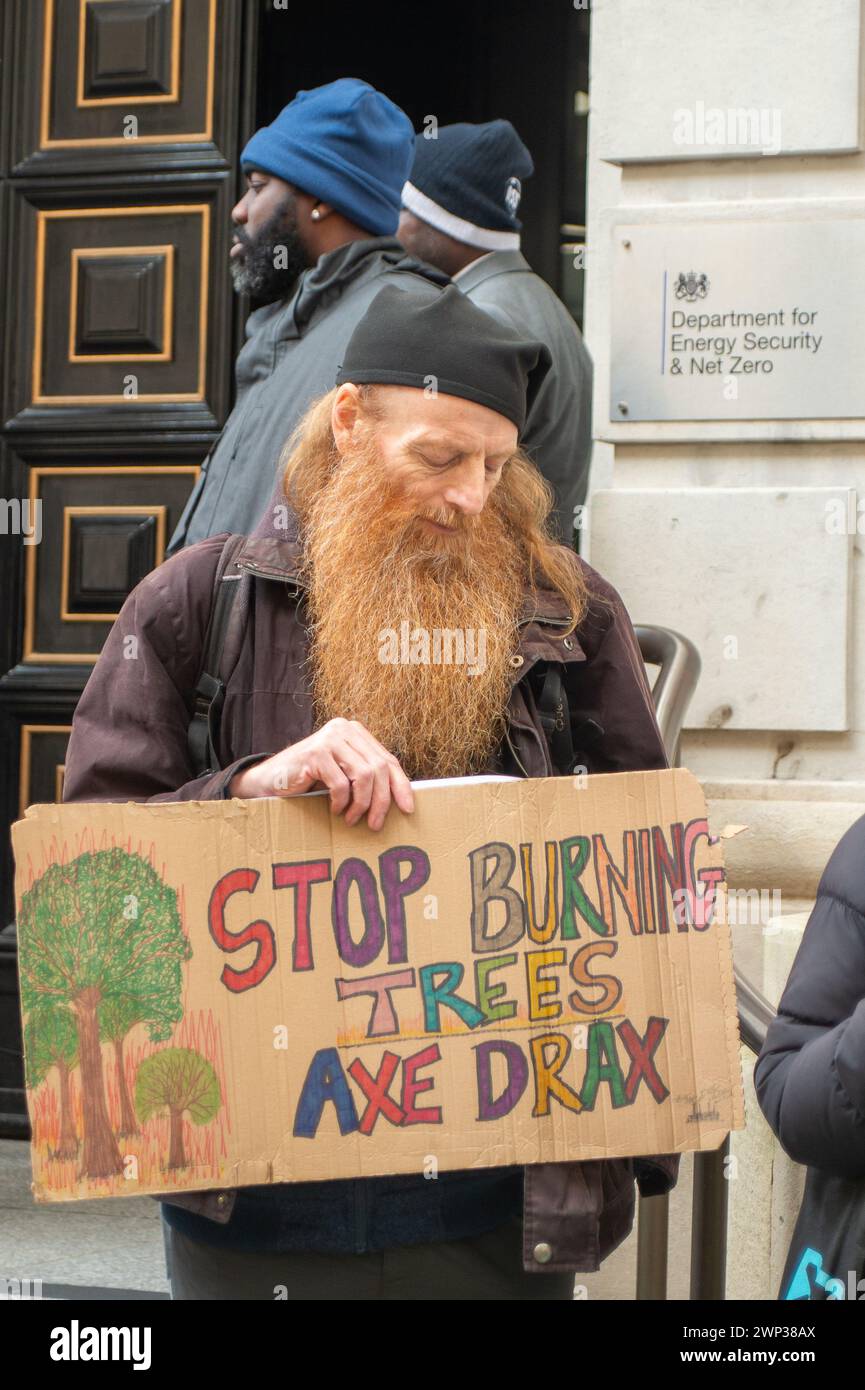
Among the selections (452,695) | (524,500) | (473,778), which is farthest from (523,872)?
(524,500)

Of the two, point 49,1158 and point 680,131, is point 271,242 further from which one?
point 49,1158

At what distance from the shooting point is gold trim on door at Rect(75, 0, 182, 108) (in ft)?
16.3

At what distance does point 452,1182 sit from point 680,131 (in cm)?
290

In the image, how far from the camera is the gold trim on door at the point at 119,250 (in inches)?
196

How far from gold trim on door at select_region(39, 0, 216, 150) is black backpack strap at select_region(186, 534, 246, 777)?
315 centimetres

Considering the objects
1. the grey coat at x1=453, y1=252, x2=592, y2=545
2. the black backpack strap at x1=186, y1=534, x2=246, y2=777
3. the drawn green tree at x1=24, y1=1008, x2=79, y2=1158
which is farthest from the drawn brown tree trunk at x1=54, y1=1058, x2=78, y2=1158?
the grey coat at x1=453, y1=252, x2=592, y2=545

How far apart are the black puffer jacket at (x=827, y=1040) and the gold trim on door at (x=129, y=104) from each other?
349 cm

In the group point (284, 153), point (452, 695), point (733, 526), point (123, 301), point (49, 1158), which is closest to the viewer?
point (49, 1158)

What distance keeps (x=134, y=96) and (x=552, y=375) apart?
1935 millimetres

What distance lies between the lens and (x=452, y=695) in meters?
2.21

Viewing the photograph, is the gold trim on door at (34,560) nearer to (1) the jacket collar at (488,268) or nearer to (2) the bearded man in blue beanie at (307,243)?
(1) the jacket collar at (488,268)

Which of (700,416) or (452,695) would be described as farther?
(700,416)

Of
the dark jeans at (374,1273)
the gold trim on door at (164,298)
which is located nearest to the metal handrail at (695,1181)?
the dark jeans at (374,1273)

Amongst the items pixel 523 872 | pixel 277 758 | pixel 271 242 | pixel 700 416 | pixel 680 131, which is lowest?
pixel 523 872
